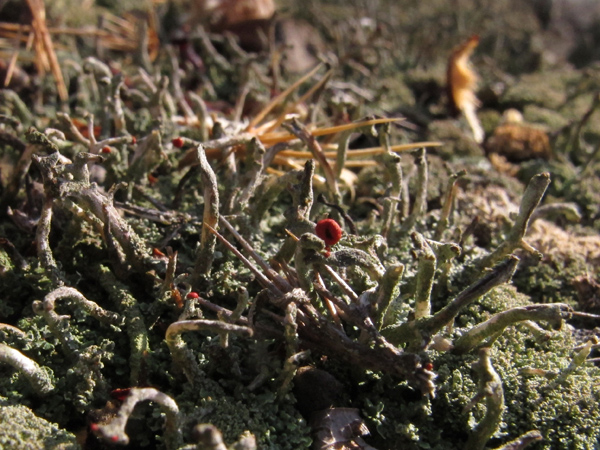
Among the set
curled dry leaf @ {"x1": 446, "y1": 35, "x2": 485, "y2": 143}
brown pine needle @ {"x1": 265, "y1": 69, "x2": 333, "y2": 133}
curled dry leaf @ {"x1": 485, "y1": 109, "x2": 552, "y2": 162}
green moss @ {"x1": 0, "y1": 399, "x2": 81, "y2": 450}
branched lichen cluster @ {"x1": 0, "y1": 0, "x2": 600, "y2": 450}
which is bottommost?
green moss @ {"x1": 0, "y1": 399, "x2": 81, "y2": 450}

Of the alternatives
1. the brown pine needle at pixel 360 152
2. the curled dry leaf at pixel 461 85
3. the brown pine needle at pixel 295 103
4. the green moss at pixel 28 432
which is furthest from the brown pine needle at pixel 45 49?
the curled dry leaf at pixel 461 85

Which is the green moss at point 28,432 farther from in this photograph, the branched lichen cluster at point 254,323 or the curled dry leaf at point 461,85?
the curled dry leaf at point 461,85

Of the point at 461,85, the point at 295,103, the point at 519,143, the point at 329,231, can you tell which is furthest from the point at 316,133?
the point at 461,85

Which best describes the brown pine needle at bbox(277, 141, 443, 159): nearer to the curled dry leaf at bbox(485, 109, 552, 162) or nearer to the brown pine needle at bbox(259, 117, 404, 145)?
the brown pine needle at bbox(259, 117, 404, 145)

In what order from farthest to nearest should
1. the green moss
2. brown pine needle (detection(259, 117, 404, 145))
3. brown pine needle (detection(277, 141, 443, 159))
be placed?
brown pine needle (detection(277, 141, 443, 159)) < brown pine needle (detection(259, 117, 404, 145)) < the green moss

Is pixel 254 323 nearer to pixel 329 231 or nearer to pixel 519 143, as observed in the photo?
pixel 329 231

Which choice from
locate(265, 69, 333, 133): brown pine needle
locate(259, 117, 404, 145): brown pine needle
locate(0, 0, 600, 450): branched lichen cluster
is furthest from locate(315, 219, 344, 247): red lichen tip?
locate(265, 69, 333, 133): brown pine needle

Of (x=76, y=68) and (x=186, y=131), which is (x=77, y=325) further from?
(x=76, y=68)

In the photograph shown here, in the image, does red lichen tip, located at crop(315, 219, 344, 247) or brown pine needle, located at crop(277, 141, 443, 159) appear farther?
brown pine needle, located at crop(277, 141, 443, 159)
